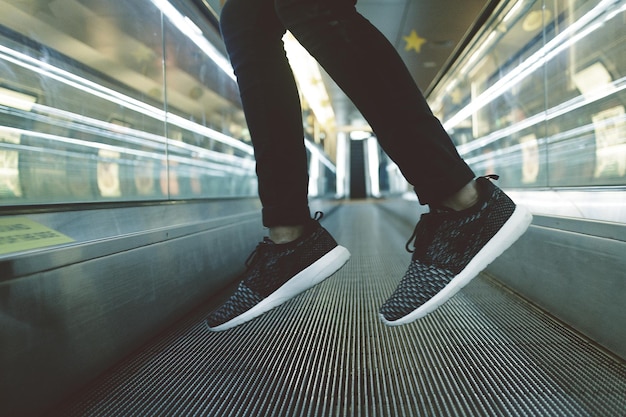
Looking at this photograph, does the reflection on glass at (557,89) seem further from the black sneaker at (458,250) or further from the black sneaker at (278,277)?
the black sneaker at (278,277)

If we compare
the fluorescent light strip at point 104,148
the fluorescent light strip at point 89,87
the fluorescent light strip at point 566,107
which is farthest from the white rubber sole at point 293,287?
the fluorescent light strip at point 566,107

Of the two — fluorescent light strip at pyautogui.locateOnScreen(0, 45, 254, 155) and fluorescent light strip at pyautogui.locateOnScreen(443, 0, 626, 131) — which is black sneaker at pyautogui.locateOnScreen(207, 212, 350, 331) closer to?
fluorescent light strip at pyautogui.locateOnScreen(0, 45, 254, 155)

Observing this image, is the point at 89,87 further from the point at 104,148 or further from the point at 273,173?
the point at 273,173

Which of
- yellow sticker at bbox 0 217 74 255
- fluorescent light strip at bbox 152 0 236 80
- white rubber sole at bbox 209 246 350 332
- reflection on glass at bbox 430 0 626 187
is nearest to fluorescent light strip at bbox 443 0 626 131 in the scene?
reflection on glass at bbox 430 0 626 187

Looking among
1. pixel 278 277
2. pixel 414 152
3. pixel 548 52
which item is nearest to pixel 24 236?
pixel 278 277

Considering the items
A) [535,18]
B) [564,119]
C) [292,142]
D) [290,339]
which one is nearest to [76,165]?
[292,142]

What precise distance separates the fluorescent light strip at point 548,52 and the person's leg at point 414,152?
1000mm

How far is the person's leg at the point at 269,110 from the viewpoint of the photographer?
1079 millimetres

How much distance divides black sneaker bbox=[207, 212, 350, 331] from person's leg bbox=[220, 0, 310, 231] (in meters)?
0.07

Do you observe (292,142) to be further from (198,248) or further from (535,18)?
(535,18)

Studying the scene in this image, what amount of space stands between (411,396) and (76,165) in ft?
4.02

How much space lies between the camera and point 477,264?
3.03 feet

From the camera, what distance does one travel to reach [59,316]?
0.84 metres

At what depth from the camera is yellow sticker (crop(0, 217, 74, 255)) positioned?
2.57 feet
